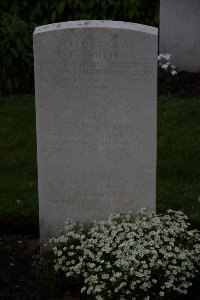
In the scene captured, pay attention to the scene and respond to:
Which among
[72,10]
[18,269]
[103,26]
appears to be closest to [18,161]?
[18,269]

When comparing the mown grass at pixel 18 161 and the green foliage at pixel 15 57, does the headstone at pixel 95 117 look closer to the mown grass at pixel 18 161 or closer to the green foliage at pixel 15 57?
the mown grass at pixel 18 161

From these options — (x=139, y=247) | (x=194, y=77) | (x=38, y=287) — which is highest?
(x=194, y=77)

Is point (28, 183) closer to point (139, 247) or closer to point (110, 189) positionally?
point (110, 189)

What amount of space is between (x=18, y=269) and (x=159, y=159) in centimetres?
239

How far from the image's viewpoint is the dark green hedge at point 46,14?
31.1 feet

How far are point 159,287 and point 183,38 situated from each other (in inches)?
225

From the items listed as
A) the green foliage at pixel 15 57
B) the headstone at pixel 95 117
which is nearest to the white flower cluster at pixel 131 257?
the headstone at pixel 95 117

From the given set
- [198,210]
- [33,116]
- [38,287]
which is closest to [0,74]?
[33,116]

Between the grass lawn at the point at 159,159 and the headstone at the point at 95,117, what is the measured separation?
858mm

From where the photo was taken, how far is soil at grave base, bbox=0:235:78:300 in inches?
197

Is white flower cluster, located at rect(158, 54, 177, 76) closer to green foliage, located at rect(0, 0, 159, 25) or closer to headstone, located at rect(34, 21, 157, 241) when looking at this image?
green foliage, located at rect(0, 0, 159, 25)

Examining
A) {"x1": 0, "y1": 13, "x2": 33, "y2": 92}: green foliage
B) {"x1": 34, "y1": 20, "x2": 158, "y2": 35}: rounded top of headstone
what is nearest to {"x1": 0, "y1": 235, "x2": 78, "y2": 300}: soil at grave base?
{"x1": 34, "y1": 20, "x2": 158, "y2": 35}: rounded top of headstone

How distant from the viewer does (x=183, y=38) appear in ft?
33.0

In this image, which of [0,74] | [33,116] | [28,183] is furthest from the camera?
[0,74]
